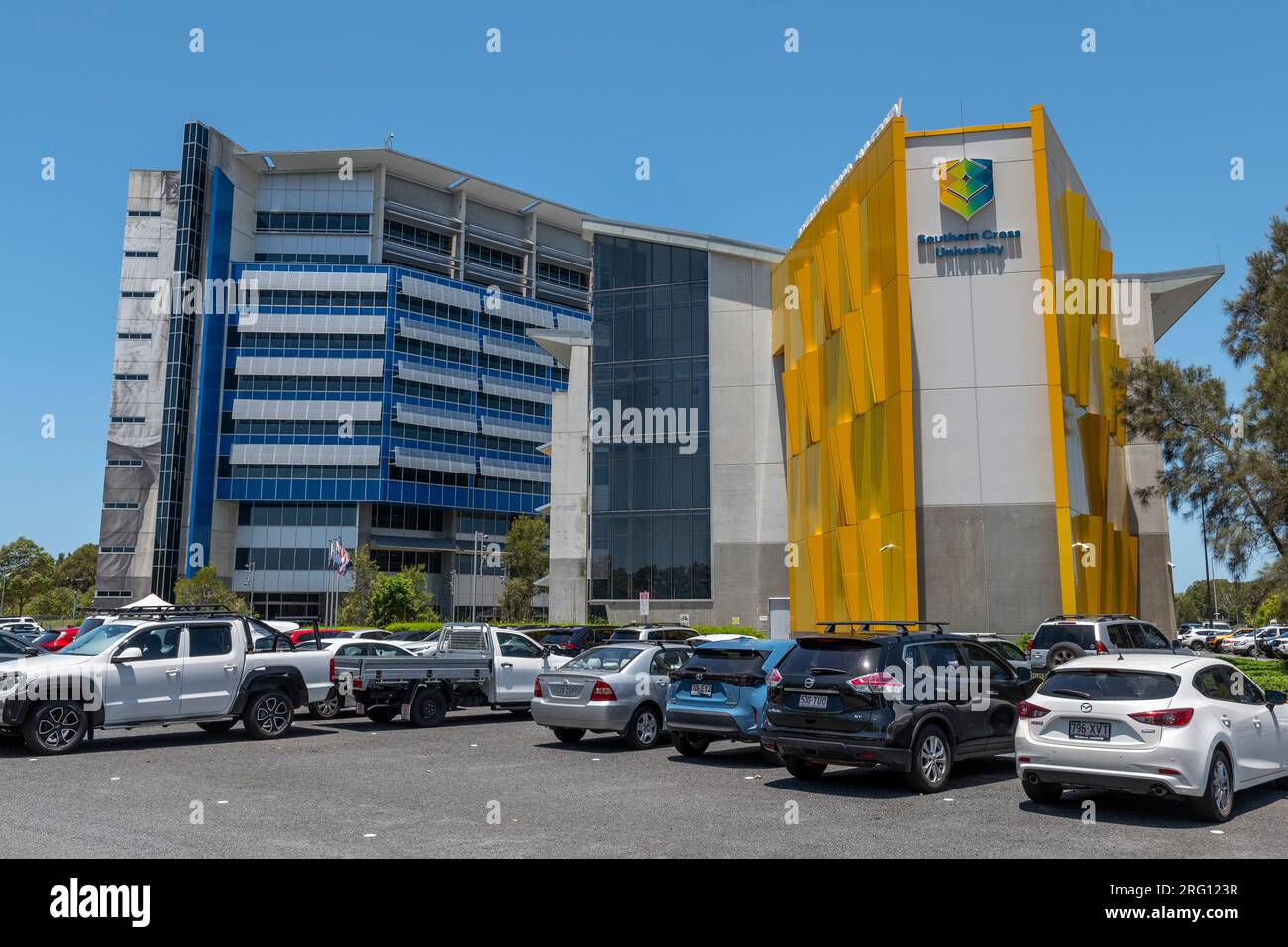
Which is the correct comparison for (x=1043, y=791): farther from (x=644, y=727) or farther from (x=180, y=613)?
(x=180, y=613)

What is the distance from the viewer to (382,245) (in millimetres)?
88062

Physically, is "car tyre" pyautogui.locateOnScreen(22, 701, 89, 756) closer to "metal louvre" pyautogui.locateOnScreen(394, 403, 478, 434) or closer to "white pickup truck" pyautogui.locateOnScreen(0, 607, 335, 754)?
"white pickup truck" pyautogui.locateOnScreen(0, 607, 335, 754)

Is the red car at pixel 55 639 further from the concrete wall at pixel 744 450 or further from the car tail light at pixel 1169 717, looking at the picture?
the car tail light at pixel 1169 717

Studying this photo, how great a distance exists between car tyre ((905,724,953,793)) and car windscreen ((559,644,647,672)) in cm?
535

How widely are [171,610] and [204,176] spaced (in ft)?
263

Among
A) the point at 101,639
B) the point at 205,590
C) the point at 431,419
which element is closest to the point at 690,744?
the point at 101,639

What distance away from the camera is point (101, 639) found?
580 inches

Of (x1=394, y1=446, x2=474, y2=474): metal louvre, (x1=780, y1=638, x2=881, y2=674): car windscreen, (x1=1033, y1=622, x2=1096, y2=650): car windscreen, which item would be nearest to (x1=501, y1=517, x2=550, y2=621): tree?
(x1=394, y1=446, x2=474, y2=474): metal louvre

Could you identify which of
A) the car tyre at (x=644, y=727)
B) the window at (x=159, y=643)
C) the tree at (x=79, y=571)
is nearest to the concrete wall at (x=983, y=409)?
the car tyre at (x=644, y=727)

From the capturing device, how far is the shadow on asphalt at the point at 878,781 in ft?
36.7

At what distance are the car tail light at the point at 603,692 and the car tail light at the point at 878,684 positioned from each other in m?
4.79

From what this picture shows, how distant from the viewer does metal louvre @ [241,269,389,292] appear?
84438 mm

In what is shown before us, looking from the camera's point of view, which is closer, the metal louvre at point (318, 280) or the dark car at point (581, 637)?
the dark car at point (581, 637)
